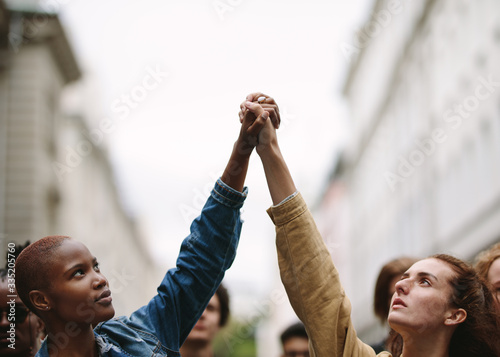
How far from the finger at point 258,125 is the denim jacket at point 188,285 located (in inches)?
8.9

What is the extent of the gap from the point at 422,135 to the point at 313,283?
2035cm

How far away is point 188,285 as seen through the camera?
9.09 feet

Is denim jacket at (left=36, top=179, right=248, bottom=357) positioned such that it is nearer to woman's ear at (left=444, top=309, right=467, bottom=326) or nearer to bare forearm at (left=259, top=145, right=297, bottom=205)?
bare forearm at (left=259, top=145, right=297, bottom=205)

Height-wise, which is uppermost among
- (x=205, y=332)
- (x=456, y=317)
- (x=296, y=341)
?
(x=456, y=317)

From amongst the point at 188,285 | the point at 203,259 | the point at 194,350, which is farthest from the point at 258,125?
the point at 194,350

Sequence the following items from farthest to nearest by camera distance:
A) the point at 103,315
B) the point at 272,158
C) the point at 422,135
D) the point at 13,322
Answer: the point at 422,135
the point at 13,322
the point at 272,158
the point at 103,315

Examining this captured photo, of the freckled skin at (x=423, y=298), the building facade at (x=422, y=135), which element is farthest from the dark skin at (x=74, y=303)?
the building facade at (x=422, y=135)

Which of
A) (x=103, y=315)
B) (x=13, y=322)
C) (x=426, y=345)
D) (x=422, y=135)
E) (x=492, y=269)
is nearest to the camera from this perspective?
(x=103, y=315)

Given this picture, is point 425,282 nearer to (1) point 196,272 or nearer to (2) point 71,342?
(1) point 196,272

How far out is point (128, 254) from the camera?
2061 inches

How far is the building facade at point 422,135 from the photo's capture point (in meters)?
16.9

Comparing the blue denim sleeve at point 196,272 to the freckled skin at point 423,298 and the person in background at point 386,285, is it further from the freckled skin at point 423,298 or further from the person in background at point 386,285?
the person in background at point 386,285

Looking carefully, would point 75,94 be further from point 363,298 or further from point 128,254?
point 128,254

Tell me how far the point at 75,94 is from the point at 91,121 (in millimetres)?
2900
